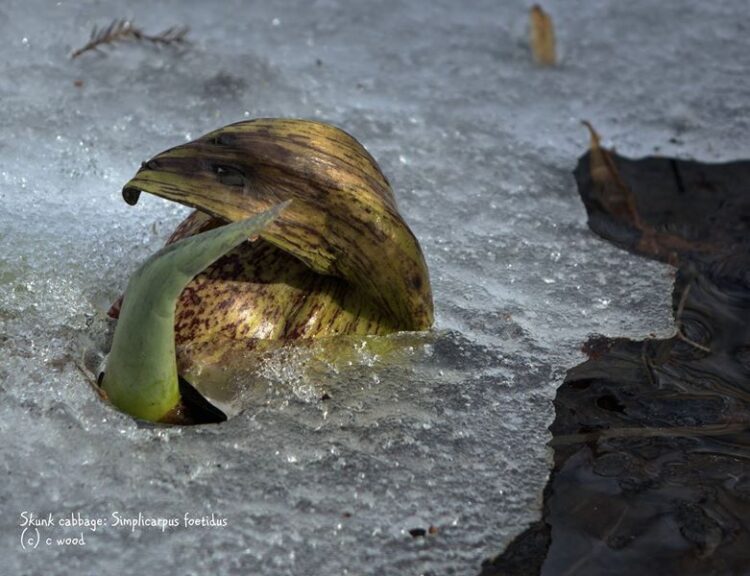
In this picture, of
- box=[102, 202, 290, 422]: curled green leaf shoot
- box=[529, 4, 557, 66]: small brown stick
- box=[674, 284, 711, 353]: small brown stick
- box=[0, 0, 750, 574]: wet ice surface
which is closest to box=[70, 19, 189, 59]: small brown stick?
box=[0, 0, 750, 574]: wet ice surface

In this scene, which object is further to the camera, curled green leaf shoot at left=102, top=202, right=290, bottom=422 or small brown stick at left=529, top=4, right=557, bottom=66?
small brown stick at left=529, top=4, right=557, bottom=66

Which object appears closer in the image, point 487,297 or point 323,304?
point 323,304

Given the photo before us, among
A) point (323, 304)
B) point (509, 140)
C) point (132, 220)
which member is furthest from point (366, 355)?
point (509, 140)

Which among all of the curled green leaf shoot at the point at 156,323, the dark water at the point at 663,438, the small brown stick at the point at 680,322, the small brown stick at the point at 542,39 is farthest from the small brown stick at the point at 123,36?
the small brown stick at the point at 680,322

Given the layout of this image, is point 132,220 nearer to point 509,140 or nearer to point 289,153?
point 289,153

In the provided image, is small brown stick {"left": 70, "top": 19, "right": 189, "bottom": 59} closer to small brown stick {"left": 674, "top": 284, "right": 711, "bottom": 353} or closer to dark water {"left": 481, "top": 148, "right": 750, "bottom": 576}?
dark water {"left": 481, "top": 148, "right": 750, "bottom": 576}

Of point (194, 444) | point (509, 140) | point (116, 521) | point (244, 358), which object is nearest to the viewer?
point (116, 521)

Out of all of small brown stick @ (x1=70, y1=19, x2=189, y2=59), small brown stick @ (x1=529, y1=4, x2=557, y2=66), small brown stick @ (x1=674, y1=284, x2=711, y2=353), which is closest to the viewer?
small brown stick @ (x1=674, y1=284, x2=711, y2=353)

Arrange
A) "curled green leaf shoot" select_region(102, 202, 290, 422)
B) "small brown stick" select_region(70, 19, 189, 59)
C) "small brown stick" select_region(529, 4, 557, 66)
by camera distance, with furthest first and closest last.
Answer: "small brown stick" select_region(529, 4, 557, 66)
"small brown stick" select_region(70, 19, 189, 59)
"curled green leaf shoot" select_region(102, 202, 290, 422)
